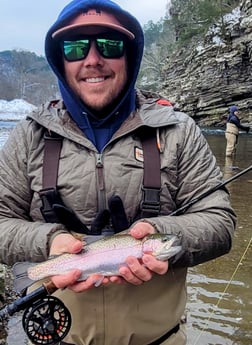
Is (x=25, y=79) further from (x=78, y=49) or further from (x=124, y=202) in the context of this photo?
(x=124, y=202)

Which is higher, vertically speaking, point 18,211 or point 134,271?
point 18,211

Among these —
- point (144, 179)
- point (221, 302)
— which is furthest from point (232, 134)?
point (144, 179)

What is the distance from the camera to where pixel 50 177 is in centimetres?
236

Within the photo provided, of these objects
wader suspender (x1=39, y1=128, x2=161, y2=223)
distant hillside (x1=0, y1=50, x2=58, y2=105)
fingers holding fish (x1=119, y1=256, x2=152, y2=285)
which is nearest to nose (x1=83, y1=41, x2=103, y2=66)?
wader suspender (x1=39, y1=128, x2=161, y2=223)

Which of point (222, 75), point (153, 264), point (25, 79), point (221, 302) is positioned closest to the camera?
point (153, 264)

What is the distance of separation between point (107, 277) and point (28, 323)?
0.47m

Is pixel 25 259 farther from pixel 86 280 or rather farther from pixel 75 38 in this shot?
pixel 75 38

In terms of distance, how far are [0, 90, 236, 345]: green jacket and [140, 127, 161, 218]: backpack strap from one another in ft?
0.11

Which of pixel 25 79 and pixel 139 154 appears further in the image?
pixel 25 79

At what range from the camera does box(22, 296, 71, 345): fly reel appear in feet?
7.47

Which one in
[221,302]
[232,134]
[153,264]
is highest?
→ [153,264]

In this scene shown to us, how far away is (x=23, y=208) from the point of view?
247cm

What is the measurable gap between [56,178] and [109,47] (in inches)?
28.4

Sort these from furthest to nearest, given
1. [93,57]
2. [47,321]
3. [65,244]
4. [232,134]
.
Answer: [232,134]
[93,57]
[47,321]
[65,244]
